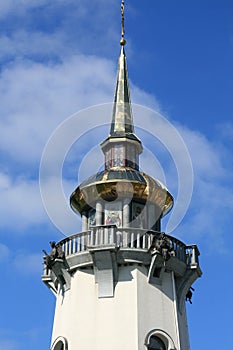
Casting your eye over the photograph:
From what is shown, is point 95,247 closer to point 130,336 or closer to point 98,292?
point 98,292

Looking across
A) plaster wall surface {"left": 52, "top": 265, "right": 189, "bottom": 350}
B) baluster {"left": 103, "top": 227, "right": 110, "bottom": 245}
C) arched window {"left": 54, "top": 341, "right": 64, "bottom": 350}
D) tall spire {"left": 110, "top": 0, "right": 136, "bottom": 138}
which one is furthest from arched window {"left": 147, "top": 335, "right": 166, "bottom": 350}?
tall spire {"left": 110, "top": 0, "right": 136, "bottom": 138}

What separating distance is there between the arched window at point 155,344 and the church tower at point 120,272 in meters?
0.04

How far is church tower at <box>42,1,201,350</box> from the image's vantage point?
30406mm

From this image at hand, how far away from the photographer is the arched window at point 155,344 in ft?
99.5

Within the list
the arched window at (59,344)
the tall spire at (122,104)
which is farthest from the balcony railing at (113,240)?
the tall spire at (122,104)

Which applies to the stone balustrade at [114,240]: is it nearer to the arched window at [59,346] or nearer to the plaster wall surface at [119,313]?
the plaster wall surface at [119,313]

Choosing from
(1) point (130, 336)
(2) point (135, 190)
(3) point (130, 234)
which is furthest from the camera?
(2) point (135, 190)

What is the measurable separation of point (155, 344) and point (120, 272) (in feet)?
11.7

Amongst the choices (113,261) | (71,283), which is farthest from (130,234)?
(71,283)

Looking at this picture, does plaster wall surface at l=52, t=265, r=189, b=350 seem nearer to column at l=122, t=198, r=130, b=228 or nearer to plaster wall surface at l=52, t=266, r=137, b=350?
plaster wall surface at l=52, t=266, r=137, b=350

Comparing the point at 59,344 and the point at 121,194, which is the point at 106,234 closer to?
the point at 121,194

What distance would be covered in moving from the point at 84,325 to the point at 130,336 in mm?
2192

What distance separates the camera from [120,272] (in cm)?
3166

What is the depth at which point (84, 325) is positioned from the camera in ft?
100
